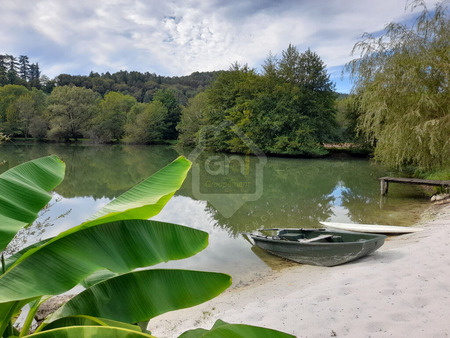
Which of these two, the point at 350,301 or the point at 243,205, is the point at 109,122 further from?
the point at 350,301

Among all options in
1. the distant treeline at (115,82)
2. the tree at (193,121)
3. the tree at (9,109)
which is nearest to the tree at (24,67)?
the distant treeline at (115,82)

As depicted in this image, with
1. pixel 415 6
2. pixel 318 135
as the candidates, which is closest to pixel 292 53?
pixel 318 135

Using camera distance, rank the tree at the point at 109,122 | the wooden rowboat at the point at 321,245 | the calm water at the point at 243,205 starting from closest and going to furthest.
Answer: the wooden rowboat at the point at 321,245
the calm water at the point at 243,205
the tree at the point at 109,122

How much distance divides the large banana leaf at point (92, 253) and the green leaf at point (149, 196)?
0.08 meters

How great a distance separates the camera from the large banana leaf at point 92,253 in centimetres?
91

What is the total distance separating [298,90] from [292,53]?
413 cm

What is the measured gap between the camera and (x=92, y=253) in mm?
1064

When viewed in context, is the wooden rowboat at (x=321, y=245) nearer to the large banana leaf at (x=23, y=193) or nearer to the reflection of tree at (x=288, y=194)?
the reflection of tree at (x=288, y=194)

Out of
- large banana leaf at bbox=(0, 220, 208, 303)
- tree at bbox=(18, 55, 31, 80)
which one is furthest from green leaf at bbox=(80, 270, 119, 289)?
tree at bbox=(18, 55, 31, 80)

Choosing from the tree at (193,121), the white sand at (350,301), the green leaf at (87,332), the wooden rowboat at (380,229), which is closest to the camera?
the green leaf at (87,332)

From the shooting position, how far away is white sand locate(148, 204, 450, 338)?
2.74m

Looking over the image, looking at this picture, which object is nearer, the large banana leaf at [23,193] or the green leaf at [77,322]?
the green leaf at [77,322]

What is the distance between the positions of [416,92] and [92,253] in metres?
12.4

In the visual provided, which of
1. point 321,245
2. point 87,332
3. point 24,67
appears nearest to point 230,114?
point 321,245
